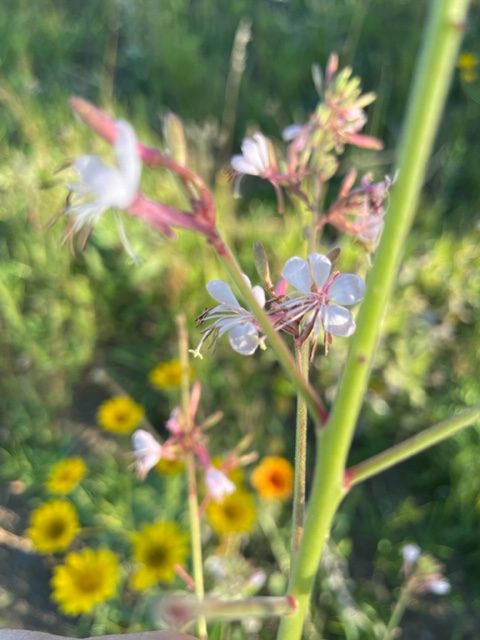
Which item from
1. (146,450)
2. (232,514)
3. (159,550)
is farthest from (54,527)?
(146,450)

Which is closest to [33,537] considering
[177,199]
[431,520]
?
[431,520]

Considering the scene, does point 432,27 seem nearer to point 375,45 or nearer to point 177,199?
point 177,199

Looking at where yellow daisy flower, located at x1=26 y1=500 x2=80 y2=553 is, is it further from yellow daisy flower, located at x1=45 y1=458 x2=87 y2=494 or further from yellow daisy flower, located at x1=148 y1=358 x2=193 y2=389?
yellow daisy flower, located at x1=148 y1=358 x2=193 y2=389

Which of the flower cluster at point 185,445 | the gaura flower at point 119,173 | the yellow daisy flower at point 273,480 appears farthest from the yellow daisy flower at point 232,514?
the gaura flower at point 119,173

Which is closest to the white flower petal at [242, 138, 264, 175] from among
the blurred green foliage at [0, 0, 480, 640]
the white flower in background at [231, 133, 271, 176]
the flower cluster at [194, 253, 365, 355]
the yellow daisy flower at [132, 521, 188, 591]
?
the white flower in background at [231, 133, 271, 176]

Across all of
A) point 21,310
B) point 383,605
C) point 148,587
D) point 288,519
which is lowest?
point 148,587

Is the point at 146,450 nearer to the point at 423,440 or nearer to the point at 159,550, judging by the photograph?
the point at 423,440

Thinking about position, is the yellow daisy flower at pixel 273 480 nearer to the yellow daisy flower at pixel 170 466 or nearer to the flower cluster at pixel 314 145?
the yellow daisy flower at pixel 170 466
